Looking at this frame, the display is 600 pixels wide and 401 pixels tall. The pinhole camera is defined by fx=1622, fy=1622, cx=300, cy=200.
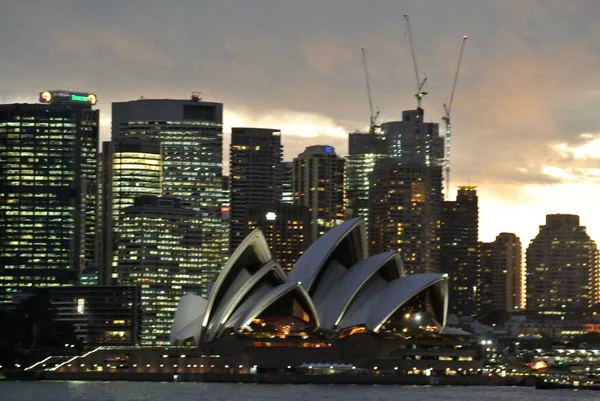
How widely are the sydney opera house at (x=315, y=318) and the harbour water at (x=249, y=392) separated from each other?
3.86 meters

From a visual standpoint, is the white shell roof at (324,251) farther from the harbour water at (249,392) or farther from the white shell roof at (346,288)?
the harbour water at (249,392)

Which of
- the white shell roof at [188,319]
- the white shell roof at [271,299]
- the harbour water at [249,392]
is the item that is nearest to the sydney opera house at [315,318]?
the white shell roof at [271,299]

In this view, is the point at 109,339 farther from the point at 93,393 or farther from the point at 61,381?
the point at 93,393

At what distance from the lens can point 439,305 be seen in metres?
140

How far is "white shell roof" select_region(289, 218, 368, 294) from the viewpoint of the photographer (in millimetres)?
135500

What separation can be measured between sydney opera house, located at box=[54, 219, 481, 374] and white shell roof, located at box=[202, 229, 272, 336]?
83mm

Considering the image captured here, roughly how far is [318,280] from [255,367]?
9.10m

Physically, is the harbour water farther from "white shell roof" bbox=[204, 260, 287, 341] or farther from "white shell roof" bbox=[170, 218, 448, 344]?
"white shell roof" bbox=[170, 218, 448, 344]

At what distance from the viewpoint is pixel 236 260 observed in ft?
443

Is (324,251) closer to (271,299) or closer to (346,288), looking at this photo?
(346,288)

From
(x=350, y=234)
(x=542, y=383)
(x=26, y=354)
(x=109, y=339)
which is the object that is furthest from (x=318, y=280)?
(x=109, y=339)

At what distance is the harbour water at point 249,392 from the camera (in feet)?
363

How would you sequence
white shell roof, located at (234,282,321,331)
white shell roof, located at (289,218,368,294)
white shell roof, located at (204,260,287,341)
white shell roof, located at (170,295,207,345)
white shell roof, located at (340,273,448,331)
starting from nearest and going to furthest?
1. white shell roof, located at (234,282,321,331)
2. white shell roof, located at (204,260,287,341)
3. white shell roof, located at (340,273,448,331)
4. white shell roof, located at (289,218,368,294)
5. white shell roof, located at (170,295,207,345)

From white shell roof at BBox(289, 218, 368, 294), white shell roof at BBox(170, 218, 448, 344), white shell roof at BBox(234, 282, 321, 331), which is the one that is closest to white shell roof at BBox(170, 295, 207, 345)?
white shell roof at BBox(170, 218, 448, 344)
